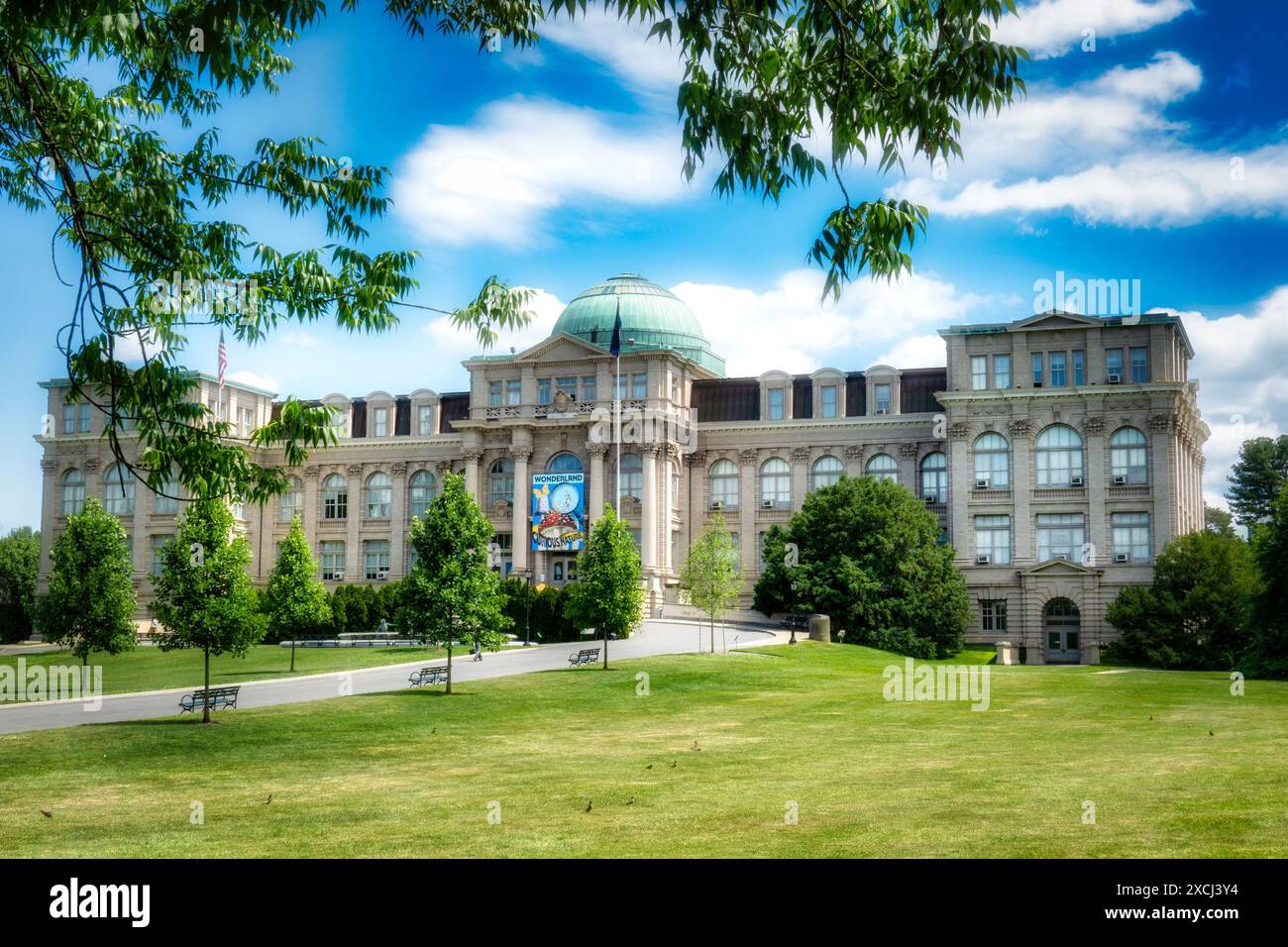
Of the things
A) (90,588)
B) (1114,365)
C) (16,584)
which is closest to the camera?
(90,588)

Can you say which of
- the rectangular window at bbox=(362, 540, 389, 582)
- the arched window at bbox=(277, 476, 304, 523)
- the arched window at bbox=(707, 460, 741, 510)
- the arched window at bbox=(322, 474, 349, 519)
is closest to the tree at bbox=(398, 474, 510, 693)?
the arched window at bbox=(707, 460, 741, 510)

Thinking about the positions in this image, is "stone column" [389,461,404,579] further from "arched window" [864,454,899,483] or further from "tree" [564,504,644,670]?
"tree" [564,504,644,670]

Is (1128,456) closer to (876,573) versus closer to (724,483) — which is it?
(876,573)

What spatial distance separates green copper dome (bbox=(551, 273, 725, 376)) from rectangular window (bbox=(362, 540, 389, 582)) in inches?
843

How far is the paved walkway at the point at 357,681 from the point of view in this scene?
36.3m

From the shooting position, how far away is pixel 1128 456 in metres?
76.7

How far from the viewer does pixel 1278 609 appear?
49594mm

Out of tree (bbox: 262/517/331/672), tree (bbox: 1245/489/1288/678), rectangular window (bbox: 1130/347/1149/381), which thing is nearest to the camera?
tree (bbox: 1245/489/1288/678)

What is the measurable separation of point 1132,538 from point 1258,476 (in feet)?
103

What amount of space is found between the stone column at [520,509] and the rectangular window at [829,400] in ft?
69.1

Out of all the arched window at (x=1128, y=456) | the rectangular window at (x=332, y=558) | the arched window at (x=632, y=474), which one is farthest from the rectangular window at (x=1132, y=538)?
the rectangular window at (x=332, y=558)

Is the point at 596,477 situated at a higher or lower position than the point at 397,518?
higher

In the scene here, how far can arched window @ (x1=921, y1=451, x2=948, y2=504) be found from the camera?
8419 centimetres

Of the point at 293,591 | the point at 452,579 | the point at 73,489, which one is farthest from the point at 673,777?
the point at 73,489
